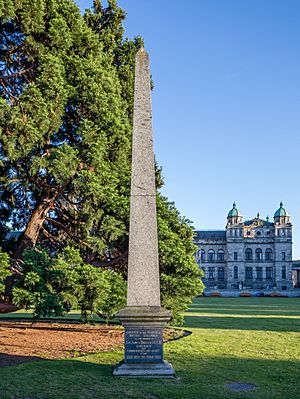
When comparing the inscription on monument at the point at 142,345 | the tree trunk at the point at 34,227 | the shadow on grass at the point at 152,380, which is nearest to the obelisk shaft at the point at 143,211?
the inscription on monument at the point at 142,345

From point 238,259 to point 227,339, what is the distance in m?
70.8

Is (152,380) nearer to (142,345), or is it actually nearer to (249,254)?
(142,345)

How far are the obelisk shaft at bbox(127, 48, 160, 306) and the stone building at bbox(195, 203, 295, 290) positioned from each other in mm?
74589

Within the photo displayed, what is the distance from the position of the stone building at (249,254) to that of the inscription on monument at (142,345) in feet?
246

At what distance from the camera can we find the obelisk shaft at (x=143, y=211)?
812 centimetres

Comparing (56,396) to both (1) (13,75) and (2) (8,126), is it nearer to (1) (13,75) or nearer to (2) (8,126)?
(2) (8,126)

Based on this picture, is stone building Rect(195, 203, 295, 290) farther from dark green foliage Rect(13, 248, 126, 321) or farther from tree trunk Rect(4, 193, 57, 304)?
dark green foliage Rect(13, 248, 126, 321)

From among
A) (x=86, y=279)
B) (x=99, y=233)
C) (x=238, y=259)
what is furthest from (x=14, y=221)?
(x=238, y=259)

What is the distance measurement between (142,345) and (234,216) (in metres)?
76.8

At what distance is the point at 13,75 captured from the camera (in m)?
13.4

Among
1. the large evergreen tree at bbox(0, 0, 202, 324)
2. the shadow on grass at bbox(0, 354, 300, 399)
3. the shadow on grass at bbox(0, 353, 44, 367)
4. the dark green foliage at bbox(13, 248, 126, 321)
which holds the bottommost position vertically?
the shadow on grass at bbox(0, 353, 44, 367)

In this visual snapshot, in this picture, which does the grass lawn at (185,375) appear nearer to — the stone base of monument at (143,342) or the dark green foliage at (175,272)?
the stone base of monument at (143,342)

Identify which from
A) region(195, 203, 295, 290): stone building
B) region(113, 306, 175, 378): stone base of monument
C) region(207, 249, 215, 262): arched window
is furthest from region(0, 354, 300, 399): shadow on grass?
region(207, 249, 215, 262): arched window

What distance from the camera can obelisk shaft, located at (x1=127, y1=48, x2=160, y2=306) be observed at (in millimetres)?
8125
